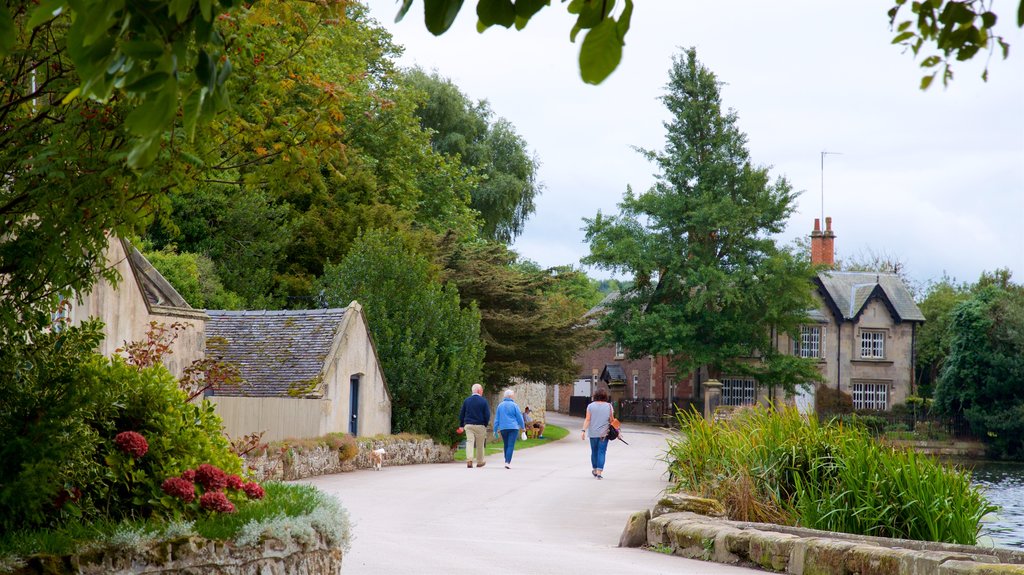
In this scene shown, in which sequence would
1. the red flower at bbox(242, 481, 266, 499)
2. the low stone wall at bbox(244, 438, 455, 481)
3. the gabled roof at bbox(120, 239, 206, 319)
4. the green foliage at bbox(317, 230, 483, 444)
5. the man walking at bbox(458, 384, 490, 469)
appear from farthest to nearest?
the green foliage at bbox(317, 230, 483, 444)
the man walking at bbox(458, 384, 490, 469)
the gabled roof at bbox(120, 239, 206, 319)
the low stone wall at bbox(244, 438, 455, 481)
the red flower at bbox(242, 481, 266, 499)

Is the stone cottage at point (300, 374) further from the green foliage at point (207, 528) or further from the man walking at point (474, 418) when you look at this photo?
the green foliage at point (207, 528)

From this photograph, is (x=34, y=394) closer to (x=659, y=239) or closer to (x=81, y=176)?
(x=81, y=176)

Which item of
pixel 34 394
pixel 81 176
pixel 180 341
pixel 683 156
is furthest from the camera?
pixel 683 156

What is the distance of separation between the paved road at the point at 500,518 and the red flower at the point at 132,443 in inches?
96.5

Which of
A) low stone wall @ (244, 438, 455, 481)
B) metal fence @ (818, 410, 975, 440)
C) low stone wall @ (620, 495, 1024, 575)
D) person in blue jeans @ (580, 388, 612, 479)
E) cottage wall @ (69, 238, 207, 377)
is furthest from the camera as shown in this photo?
metal fence @ (818, 410, 975, 440)

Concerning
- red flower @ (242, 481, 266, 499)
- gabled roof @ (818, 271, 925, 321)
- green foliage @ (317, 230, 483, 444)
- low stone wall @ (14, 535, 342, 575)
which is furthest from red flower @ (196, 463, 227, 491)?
gabled roof @ (818, 271, 925, 321)

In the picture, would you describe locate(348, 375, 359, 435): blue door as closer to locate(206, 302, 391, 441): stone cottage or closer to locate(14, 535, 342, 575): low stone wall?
locate(206, 302, 391, 441): stone cottage

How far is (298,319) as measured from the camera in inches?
1047

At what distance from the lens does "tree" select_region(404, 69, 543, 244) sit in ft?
172

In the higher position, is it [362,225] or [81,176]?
[362,225]

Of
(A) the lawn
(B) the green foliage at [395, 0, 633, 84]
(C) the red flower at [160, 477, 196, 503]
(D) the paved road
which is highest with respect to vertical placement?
(B) the green foliage at [395, 0, 633, 84]

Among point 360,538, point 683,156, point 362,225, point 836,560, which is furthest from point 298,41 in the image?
point 683,156

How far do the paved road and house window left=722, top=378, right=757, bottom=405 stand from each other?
113 feet

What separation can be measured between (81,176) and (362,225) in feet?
105
